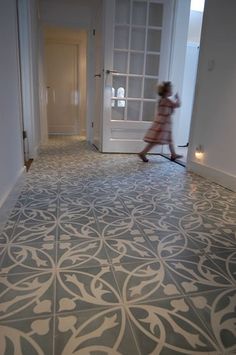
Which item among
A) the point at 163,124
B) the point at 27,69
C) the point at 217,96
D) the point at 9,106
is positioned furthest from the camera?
the point at 163,124

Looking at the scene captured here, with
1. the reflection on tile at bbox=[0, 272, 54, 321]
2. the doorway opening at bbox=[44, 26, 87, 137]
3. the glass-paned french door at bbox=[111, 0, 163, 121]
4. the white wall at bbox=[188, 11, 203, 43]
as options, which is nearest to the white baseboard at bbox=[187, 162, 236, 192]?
the glass-paned french door at bbox=[111, 0, 163, 121]

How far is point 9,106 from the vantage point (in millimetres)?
1693

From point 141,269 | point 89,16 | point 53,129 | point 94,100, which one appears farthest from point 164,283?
point 53,129

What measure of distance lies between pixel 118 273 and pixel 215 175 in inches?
64.0

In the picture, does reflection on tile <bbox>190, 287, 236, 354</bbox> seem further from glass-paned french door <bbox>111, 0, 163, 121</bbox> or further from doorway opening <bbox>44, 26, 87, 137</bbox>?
doorway opening <bbox>44, 26, 87, 137</bbox>

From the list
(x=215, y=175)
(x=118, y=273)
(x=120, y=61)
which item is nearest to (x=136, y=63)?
(x=120, y=61)

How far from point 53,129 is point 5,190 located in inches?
180

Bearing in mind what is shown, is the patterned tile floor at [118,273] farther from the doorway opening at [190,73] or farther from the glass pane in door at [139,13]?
the doorway opening at [190,73]

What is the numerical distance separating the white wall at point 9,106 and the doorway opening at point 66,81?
361 centimetres

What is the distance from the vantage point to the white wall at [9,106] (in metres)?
1.49

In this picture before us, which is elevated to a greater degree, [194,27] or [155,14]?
[194,27]

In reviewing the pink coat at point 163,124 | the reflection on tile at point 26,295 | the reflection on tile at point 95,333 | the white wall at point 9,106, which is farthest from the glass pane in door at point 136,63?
the reflection on tile at point 95,333

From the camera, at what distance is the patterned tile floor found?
724 millimetres

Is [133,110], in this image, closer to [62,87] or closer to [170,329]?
[62,87]
